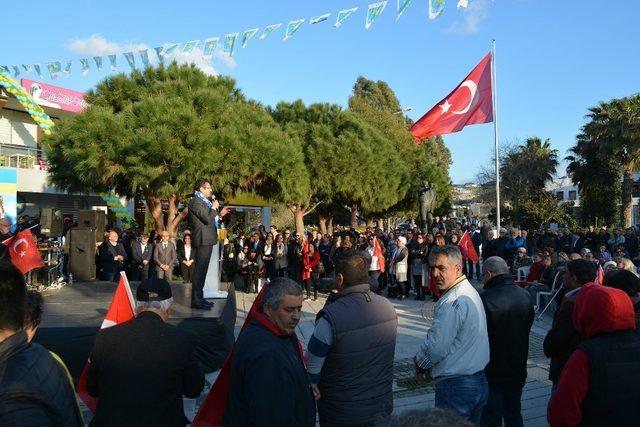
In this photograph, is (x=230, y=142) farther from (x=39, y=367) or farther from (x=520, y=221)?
(x=520, y=221)

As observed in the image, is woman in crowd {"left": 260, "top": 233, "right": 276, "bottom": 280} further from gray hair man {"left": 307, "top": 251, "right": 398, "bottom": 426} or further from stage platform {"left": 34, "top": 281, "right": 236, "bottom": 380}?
gray hair man {"left": 307, "top": 251, "right": 398, "bottom": 426}

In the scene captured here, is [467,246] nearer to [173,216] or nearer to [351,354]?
[173,216]

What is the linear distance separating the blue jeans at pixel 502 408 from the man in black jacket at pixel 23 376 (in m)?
3.03

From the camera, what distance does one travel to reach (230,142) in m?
15.5

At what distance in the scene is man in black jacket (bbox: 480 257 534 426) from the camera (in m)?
4.01

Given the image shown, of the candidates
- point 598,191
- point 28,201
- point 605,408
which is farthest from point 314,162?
point 605,408

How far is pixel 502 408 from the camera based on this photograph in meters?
4.16

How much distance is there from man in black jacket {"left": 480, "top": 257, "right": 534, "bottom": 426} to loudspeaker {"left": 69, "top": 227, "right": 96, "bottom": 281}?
971cm

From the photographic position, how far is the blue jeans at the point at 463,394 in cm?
348

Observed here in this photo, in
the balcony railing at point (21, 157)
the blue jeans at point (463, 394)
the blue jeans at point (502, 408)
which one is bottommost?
the blue jeans at point (502, 408)

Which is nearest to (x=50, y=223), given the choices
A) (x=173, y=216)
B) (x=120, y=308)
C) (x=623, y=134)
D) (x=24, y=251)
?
(x=24, y=251)

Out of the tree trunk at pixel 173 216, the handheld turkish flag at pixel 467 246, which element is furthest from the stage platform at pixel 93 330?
the tree trunk at pixel 173 216

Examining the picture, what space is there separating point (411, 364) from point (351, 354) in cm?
452

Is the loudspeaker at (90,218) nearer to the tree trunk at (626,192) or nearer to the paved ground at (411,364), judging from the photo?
the paved ground at (411,364)
